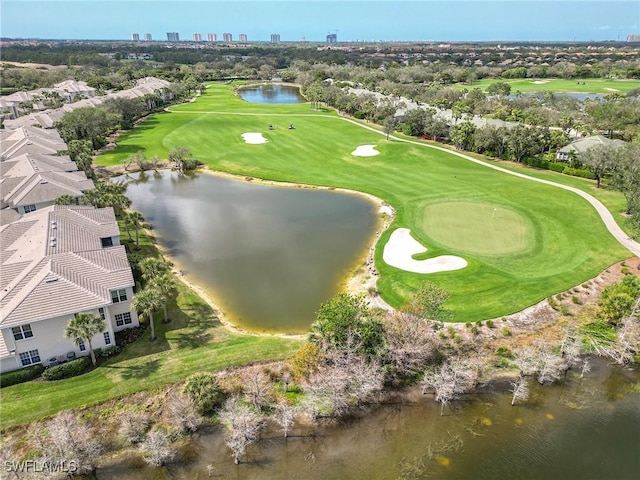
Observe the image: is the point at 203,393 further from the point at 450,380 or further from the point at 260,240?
the point at 260,240

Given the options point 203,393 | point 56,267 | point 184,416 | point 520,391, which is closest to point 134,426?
point 184,416

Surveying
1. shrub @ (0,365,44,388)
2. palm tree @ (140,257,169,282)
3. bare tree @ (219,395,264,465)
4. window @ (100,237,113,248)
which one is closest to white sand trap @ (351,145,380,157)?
window @ (100,237,113,248)

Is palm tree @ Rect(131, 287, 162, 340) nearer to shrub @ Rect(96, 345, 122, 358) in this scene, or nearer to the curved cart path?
shrub @ Rect(96, 345, 122, 358)

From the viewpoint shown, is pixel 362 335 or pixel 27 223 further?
pixel 27 223

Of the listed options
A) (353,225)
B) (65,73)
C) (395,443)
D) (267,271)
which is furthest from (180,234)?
(65,73)

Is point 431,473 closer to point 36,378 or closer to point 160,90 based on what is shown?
point 36,378

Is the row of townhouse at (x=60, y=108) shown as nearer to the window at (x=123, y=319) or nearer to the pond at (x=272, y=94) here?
the pond at (x=272, y=94)

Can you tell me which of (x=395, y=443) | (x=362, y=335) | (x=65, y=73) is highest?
(x=65, y=73)
